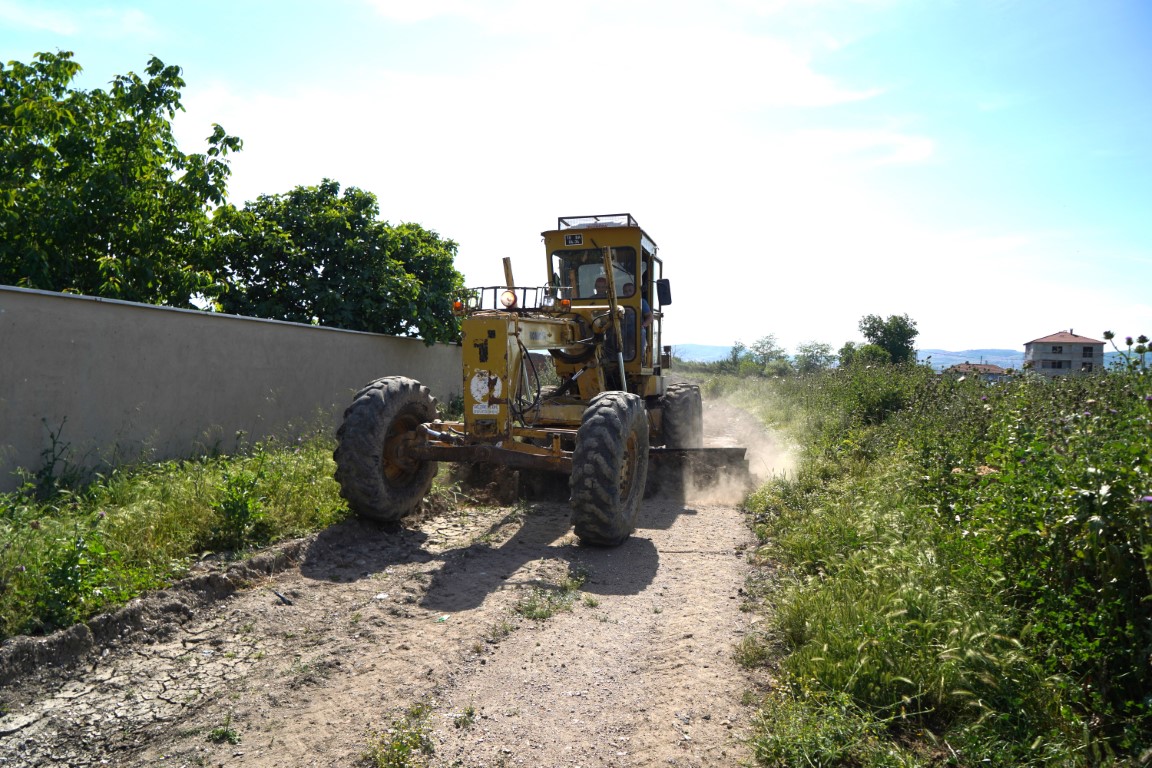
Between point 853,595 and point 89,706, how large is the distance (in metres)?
4.13

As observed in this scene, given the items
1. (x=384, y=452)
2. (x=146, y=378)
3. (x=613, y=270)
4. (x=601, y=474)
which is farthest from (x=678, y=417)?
(x=146, y=378)

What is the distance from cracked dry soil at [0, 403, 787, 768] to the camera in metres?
3.37

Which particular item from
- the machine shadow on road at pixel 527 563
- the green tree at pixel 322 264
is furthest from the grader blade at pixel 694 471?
the green tree at pixel 322 264

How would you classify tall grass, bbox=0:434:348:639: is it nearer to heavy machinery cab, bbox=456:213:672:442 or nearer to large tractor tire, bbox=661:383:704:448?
heavy machinery cab, bbox=456:213:672:442

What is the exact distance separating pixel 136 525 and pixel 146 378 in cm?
316

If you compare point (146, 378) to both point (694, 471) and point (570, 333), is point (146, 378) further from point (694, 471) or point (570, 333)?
point (694, 471)

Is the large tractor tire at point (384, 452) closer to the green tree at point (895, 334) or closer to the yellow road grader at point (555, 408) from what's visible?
the yellow road grader at point (555, 408)

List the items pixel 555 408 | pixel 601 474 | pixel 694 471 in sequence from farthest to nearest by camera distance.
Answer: pixel 694 471 < pixel 555 408 < pixel 601 474

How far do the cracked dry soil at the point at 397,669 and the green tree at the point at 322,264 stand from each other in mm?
7125

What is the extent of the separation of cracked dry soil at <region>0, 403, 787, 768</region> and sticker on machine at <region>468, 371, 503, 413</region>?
129cm

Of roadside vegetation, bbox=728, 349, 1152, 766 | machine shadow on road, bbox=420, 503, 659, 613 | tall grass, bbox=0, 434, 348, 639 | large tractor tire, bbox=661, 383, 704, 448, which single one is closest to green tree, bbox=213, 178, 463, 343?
tall grass, bbox=0, 434, 348, 639

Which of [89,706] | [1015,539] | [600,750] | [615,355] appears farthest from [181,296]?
[1015,539]

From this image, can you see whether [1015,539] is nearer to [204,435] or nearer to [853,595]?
[853,595]

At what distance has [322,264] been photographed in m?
12.7
